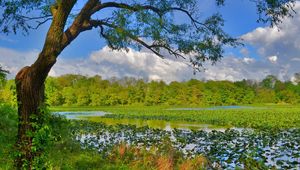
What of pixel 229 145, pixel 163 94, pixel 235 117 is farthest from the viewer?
pixel 163 94

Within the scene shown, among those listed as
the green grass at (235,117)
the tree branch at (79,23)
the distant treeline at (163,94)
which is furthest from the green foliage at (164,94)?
the tree branch at (79,23)

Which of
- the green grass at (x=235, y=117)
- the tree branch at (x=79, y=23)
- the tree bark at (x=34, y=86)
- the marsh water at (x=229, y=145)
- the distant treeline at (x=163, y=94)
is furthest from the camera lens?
the distant treeline at (x=163, y=94)

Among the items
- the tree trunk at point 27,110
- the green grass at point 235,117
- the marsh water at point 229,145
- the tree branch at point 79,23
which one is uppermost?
the tree branch at point 79,23

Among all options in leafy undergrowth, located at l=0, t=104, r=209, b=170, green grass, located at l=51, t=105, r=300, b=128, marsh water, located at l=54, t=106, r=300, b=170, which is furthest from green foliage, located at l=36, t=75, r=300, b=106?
leafy undergrowth, located at l=0, t=104, r=209, b=170

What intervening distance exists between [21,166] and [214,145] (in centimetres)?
1057

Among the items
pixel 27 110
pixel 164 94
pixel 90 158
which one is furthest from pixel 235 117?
pixel 164 94

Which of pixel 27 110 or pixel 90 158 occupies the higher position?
pixel 27 110

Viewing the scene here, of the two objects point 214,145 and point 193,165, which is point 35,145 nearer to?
point 193,165

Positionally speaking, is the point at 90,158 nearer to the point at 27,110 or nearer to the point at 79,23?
the point at 27,110

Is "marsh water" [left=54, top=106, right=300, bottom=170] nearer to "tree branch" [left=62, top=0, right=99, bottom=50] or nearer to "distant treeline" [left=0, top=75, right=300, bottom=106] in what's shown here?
"tree branch" [left=62, top=0, right=99, bottom=50]

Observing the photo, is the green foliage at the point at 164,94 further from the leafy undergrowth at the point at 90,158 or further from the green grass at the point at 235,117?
the leafy undergrowth at the point at 90,158

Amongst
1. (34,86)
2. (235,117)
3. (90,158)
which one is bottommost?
(90,158)

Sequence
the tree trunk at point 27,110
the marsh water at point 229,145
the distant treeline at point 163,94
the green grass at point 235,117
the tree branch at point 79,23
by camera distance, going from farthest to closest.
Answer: the distant treeline at point 163,94
the green grass at point 235,117
the marsh water at point 229,145
the tree branch at point 79,23
the tree trunk at point 27,110

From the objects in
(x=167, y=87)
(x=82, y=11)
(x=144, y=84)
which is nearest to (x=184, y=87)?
(x=167, y=87)
